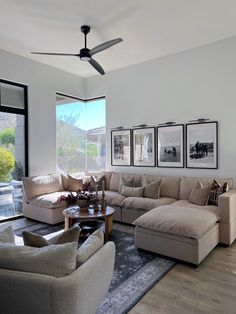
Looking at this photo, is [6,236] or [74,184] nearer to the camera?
[6,236]

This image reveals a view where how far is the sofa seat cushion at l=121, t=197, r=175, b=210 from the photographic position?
423cm

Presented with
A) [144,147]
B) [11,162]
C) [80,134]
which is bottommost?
[11,162]

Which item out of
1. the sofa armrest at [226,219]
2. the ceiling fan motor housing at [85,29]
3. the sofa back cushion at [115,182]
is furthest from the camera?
the sofa back cushion at [115,182]

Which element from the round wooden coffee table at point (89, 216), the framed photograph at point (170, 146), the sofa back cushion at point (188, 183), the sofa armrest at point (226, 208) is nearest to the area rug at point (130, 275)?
the round wooden coffee table at point (89, 216)

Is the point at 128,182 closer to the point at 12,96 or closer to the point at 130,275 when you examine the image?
the point at 130,275

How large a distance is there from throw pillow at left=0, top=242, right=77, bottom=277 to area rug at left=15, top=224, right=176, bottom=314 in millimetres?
959

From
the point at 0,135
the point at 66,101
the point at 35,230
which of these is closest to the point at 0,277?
the point at 35,230

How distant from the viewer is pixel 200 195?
13.2 feet

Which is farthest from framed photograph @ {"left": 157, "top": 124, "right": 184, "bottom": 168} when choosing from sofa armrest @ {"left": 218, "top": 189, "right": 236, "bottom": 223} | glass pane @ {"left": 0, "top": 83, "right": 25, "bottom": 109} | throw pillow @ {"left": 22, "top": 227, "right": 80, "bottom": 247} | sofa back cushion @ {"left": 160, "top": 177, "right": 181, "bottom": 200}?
throw pillow @ {"left": 22, "top": 227, "right": 80, "bottom": 247}

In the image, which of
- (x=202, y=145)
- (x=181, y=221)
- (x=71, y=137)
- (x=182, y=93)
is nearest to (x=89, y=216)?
(x=181, y=221)

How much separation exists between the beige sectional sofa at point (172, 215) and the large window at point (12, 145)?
0.37 metres

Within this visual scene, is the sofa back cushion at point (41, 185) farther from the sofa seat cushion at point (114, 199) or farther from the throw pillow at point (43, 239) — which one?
the throw pillow at point (43, 239)

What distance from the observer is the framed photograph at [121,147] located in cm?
584

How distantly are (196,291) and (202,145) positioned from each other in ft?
9.69
